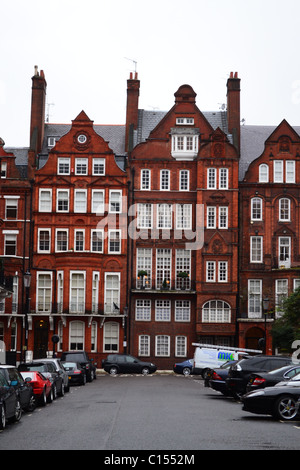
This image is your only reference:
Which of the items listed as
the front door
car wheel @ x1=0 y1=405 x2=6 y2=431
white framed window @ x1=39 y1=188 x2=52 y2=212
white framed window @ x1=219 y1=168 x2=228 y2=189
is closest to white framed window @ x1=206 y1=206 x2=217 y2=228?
white framed window @ x1=219 y1=168 x2=228 y2=189

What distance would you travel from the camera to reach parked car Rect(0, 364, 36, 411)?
21475mm

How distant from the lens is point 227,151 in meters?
Answer: 64.8

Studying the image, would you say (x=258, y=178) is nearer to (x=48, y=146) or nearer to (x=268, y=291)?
(x=268, y=291)

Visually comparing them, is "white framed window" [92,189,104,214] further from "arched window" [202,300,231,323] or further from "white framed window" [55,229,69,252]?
"arched window" [202,300,231,323]

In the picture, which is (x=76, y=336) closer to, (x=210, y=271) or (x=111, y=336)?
(x=111, y=336)

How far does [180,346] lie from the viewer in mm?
64562

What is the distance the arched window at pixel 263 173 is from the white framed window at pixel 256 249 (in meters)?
4.75

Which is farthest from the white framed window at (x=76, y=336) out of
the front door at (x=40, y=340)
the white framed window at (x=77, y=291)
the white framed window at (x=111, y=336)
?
the front door at (x=40, y=340)

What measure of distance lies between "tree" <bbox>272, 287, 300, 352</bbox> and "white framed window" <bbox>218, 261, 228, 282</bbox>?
798 cm

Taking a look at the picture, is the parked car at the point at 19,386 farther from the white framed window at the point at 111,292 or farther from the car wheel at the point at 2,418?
the white framed window at the point at 111,292

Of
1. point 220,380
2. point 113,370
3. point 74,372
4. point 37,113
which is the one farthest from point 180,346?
point 220,380

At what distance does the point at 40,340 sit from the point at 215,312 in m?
14.3

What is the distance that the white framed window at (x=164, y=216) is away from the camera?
6544 centimetres
